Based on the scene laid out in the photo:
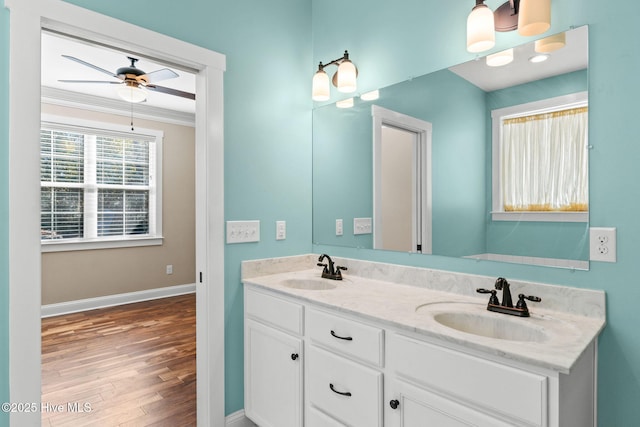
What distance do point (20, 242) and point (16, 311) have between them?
0.27 metres

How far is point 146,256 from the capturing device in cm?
503

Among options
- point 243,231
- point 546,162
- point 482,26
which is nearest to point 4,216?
point 243,231

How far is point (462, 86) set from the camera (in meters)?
1.72

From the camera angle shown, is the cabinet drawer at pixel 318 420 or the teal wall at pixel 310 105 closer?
the teal wall at pixel 310 105

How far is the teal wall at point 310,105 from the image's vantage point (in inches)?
49.8

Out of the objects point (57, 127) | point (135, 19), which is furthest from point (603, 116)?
point (57, 127)

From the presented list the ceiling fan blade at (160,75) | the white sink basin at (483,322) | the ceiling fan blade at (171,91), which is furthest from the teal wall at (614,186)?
the ceiling fan blade at (171,91)

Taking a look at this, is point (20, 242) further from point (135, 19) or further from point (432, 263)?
point (432, 263)

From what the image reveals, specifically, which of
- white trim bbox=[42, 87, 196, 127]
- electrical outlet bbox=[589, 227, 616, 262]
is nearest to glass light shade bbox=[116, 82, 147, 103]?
white trim bbox=[42, 87, 196, 127]

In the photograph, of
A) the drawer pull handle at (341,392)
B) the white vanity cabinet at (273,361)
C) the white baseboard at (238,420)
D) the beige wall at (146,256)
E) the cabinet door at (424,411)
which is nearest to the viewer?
the cabinet door at (424,411)

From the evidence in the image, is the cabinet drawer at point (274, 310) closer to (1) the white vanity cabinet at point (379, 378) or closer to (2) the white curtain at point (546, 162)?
(1) the white vanity cabinet at point (379, 378)

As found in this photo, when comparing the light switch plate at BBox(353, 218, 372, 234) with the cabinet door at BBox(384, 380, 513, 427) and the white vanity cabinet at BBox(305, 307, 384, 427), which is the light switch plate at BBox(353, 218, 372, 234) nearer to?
the white vanity cabinet at BBox(305, 307, 384, 427)

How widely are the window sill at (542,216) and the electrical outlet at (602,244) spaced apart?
6 cm

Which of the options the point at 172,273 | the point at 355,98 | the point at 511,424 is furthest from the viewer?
the point at 172,273
